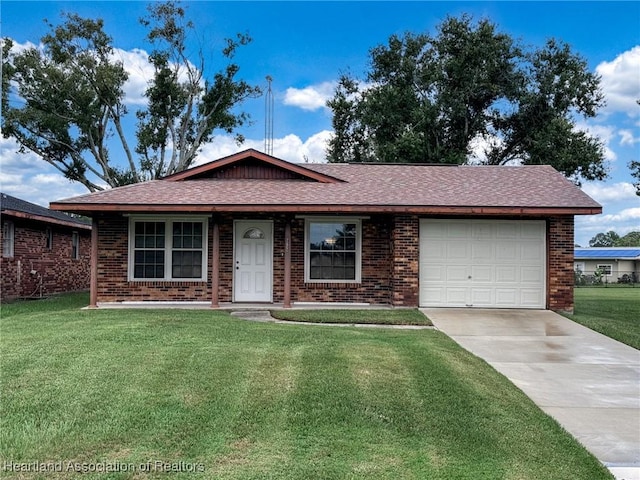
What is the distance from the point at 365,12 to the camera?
16938mm

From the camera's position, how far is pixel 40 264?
17.5 m

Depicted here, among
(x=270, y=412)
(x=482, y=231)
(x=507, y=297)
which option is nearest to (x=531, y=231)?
(x=482, y=231)

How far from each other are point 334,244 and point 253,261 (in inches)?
82.3

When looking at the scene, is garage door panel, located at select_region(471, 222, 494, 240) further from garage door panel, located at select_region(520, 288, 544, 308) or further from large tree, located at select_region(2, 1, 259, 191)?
large tree, located at select_region(2, 1, 259, 191)

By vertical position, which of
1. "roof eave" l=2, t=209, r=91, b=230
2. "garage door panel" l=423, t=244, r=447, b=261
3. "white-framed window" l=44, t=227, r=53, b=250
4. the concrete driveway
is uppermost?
"roof eave" l=2, t=209, r=91, b=230

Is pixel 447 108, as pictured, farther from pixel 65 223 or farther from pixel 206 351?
pixel 206 351

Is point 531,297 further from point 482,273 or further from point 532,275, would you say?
point 482,273

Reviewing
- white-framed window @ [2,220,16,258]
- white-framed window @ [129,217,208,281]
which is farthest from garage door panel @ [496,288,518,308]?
white-framed window @ [2,220,16,258]

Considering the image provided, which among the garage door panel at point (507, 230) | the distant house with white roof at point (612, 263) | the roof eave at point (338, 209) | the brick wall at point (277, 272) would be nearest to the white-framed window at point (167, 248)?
the brick wall at point (277, 272)

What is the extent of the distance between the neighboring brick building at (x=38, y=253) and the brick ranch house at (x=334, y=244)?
436cm

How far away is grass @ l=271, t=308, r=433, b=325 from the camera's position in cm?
1055

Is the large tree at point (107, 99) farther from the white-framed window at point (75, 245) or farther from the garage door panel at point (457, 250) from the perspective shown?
the garage door panel at point (457, 250)

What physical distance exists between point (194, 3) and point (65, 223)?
52.2ft

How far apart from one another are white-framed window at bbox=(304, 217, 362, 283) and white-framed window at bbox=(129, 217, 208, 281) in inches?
106
